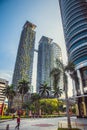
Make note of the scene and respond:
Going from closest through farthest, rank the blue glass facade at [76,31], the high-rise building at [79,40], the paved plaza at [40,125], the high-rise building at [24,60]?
the paved plaza at [40,125] → the high-rise building at [79,40] → the blue glass facade at [76,31] → the high-rise building at [24,60]

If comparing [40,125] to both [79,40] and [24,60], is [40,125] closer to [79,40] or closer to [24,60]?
[79,40]

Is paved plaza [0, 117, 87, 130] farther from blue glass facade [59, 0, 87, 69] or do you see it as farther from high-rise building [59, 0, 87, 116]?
blue glass facade [59, 0, 87, 69]

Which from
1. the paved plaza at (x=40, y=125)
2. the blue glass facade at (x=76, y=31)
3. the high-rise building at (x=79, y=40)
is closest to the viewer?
the paved plaza at (x=40, y=125)

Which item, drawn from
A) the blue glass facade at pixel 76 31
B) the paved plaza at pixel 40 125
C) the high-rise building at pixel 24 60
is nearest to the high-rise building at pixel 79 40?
the blue glass facade at pixel 76 31

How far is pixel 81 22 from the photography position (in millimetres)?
73688

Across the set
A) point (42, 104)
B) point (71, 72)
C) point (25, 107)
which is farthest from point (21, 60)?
point (71, 72)

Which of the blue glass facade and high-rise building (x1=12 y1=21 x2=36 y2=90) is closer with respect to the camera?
the blue glass facade

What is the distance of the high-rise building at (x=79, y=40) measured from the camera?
57.1 m

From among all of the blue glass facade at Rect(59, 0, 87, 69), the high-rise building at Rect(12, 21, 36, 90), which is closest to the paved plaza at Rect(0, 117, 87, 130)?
the blue glass facade at Rect(59, 0, 87, 69)

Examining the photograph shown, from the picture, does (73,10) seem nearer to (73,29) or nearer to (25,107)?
(73,29)

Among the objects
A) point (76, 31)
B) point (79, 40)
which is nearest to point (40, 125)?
point (79, 40)

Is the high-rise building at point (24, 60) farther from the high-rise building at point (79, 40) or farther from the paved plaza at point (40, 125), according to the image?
the paved plaza at point (40, 125)

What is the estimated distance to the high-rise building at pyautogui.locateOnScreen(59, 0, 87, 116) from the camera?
57.1 meters

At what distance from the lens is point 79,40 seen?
230 ft
